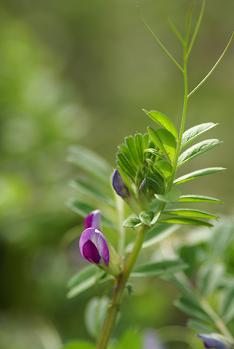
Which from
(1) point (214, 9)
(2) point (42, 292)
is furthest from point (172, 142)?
(1) point (214, 9)

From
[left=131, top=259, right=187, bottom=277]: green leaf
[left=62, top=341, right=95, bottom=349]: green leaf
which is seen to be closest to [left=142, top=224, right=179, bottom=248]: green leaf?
[left=131, top=259, right=187, bottom=277]: green leaf

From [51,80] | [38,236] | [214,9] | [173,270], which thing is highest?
[214,9]

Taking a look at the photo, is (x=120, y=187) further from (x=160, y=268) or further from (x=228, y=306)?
(x=228, y=306)

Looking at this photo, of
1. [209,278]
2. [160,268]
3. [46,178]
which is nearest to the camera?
[160,268]

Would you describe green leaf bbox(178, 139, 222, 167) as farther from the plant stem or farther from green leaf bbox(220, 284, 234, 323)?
green leaf bbox(220, 284, 234, 323)

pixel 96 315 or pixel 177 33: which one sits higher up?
pixel 177 33

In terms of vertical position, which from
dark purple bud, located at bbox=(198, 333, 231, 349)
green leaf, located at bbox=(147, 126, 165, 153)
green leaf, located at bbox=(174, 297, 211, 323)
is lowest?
dark purple bud, located at bbox=(198, 333, 231, 349)

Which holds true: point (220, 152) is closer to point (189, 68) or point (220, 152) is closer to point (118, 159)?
point (189, 68)

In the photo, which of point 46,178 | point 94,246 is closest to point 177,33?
point 94,246
